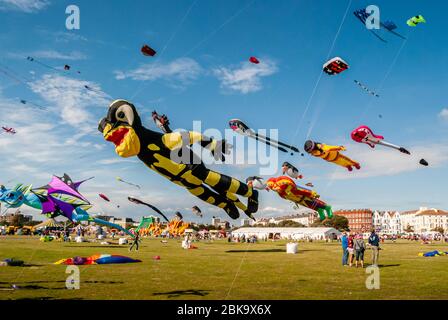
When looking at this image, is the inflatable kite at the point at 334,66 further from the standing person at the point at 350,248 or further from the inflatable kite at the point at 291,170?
the standing person at the point at 350,248

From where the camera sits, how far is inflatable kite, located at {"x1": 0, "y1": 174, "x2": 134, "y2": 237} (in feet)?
112

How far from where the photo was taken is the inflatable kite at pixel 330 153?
15.2m

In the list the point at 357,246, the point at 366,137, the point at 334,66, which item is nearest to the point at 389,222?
the point at 357,246

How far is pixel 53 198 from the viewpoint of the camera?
113 feet

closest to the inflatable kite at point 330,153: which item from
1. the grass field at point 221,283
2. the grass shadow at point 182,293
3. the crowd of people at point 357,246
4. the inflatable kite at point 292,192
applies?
the crowd of people at point 357,246

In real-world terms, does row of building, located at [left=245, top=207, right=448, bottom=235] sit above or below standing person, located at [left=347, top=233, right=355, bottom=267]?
above

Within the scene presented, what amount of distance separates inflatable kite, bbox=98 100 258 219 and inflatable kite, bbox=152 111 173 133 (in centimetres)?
36

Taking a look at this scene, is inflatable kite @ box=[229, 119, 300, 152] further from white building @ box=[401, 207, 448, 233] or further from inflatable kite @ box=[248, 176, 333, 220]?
white building @ box=[401, 207, 448, 233]

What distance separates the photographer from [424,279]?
13.9 meters

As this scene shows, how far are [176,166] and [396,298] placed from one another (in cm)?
678

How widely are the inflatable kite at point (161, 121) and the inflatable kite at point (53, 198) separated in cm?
2679

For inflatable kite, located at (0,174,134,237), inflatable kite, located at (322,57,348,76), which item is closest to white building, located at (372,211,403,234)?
inflatable kite, located at (0,174,134,237)
